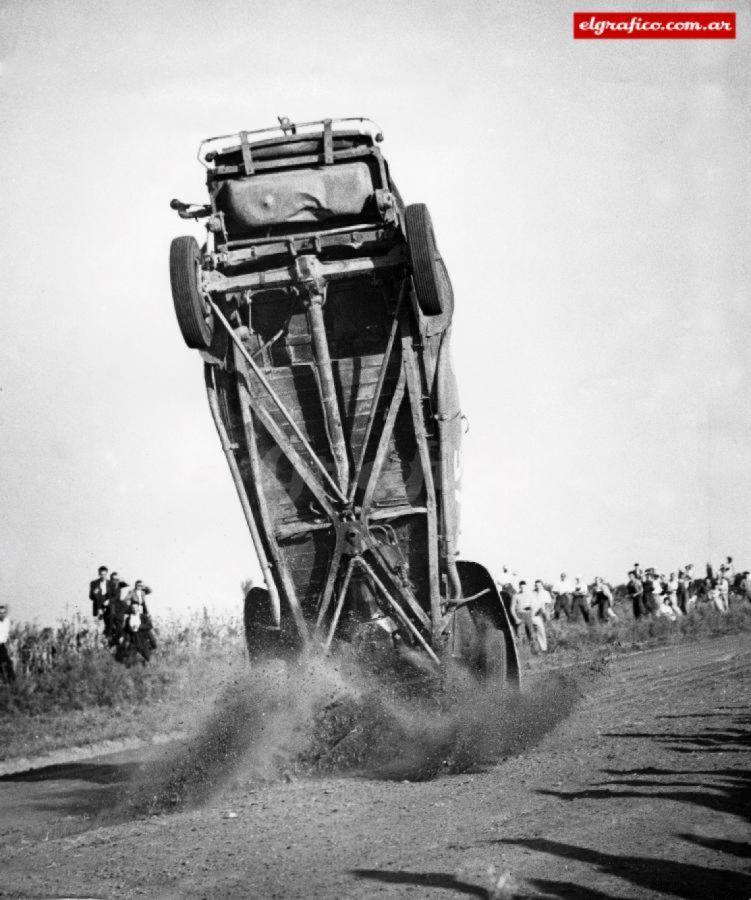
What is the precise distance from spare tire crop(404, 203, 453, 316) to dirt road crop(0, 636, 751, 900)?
3716 mm

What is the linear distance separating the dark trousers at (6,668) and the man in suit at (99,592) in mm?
1373

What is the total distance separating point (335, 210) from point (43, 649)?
12.0 metres

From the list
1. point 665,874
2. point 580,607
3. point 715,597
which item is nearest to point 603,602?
point 580,607

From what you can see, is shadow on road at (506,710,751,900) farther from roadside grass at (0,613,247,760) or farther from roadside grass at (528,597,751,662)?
roadside grass at (528,597,751,662)

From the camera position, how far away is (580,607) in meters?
26.0

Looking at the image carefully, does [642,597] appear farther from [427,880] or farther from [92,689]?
[427,880]

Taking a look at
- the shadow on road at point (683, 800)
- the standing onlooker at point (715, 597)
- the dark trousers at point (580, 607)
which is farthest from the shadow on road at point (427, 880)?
the standing onlooker at point (715, 597)

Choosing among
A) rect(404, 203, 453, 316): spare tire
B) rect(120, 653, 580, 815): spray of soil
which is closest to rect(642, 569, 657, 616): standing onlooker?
rect(120, 653, 580, 815): spray of soil

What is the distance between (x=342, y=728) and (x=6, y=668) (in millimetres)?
8640

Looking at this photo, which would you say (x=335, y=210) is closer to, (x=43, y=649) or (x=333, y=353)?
(x=333, y=353)

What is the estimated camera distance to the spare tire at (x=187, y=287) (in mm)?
8922

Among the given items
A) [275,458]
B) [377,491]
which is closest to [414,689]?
[377,491]

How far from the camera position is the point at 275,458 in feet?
32.0

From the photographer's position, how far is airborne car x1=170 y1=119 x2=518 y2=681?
30.8ft
